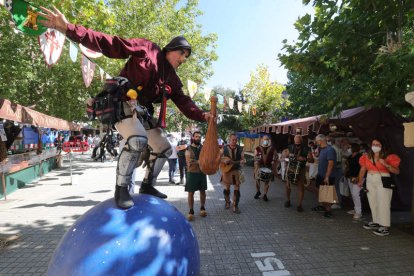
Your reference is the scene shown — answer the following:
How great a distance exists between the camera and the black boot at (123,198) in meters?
2.48

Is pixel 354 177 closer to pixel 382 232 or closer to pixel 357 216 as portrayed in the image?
pixel 357 216

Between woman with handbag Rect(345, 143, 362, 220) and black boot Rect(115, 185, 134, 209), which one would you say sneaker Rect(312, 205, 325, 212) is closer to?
woman with handbag Rect(345, 143, 362, 220)

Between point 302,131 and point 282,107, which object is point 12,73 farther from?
point 282,107

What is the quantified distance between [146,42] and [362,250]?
5.31 m

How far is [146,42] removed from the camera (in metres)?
2.71

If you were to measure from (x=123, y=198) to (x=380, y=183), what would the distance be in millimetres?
5998

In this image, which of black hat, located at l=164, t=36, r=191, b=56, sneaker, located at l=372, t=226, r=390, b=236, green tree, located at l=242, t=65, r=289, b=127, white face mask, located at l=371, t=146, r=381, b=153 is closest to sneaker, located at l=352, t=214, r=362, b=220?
sneaker, located at l=372, t=226, r=390, b=236

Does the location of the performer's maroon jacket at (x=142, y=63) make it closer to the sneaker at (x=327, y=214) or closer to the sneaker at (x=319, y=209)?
the sneaker at (x=327, y=214)

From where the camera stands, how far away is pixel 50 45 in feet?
18.4

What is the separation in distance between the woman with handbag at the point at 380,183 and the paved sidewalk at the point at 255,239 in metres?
0.31

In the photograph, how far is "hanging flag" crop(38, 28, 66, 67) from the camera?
544 centimetres

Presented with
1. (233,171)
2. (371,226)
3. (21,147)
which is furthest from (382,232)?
(21,147)

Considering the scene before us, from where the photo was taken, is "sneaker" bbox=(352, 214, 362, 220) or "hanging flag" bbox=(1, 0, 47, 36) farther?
"sneaker" bbox=(352, 214, 362, 220)

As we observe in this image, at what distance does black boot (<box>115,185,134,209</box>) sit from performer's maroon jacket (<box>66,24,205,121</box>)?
92 centimetres
